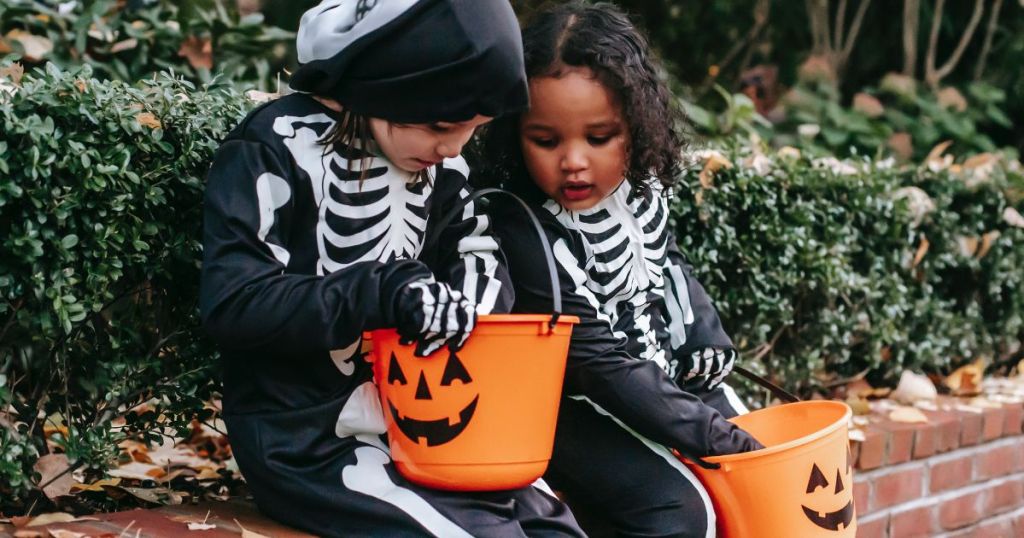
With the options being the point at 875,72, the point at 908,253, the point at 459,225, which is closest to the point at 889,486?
the point at 908,253

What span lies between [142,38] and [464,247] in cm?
224

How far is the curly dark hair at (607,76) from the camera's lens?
2.36 meters

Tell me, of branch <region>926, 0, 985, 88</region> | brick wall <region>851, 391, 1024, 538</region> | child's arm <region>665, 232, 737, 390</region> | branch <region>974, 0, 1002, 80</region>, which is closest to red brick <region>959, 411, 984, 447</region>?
brick wall <region>851, 391, 1024, 538</region>

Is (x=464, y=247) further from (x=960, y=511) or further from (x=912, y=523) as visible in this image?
(x=960, y=511)

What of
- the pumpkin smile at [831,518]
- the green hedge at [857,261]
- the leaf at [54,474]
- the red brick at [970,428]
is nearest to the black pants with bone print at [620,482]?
the pumpkin smile at [831,518]

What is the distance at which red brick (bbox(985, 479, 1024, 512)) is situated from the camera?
4.13 m

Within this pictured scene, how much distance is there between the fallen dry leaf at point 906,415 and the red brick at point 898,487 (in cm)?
16

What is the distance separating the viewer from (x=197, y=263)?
2.29 m

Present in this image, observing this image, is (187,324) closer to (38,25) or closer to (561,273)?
(561,273)

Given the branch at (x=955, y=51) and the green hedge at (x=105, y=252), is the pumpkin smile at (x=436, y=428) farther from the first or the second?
the branch at (x=955, y=51)

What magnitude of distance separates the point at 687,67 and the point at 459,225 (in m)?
5.17

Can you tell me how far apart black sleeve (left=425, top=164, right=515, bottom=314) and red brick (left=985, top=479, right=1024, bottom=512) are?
8.87ft

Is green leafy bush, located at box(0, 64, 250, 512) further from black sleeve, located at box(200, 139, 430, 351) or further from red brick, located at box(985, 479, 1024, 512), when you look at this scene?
red brick, located at box(985, 479, 1024, 512)

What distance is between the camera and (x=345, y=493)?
2.03 meters
